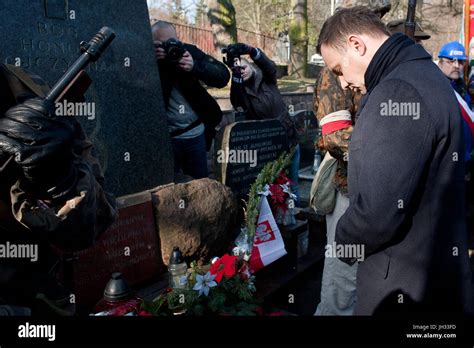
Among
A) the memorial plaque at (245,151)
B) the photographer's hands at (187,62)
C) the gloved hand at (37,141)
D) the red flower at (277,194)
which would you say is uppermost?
the photographer's hands at (187,62)

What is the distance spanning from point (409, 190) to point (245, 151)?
264 centimetres

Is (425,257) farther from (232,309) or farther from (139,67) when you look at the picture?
(139,67)

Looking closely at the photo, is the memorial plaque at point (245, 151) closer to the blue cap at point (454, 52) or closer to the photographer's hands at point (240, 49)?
the photographer's hands at point (240, 49)

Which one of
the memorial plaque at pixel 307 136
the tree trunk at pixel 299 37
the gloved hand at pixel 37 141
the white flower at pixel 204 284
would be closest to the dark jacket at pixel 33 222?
the gloved hand at pixel 37 141

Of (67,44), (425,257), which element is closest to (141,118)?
(67,44)

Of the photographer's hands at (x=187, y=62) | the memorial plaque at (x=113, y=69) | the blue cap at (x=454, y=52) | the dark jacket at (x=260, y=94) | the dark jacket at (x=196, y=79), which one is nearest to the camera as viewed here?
the memorial plaque at (x=113, y=69)

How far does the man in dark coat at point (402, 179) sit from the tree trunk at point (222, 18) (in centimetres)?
1236

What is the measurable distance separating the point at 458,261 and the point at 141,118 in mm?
2462

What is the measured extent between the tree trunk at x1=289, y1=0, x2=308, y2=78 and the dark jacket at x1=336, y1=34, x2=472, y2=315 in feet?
60.3

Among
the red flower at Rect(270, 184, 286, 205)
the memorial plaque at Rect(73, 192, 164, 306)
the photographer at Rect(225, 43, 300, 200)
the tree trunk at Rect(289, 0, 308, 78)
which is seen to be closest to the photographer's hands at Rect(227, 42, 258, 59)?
the photographer at Rect(225, 43, 300, 200)

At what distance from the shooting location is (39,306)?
1537mm

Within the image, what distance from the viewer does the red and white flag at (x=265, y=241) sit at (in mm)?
3301

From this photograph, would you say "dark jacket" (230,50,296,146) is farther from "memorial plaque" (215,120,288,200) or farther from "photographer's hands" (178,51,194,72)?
"photographer's hands" (178,51,194,72)

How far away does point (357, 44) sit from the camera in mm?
1721
